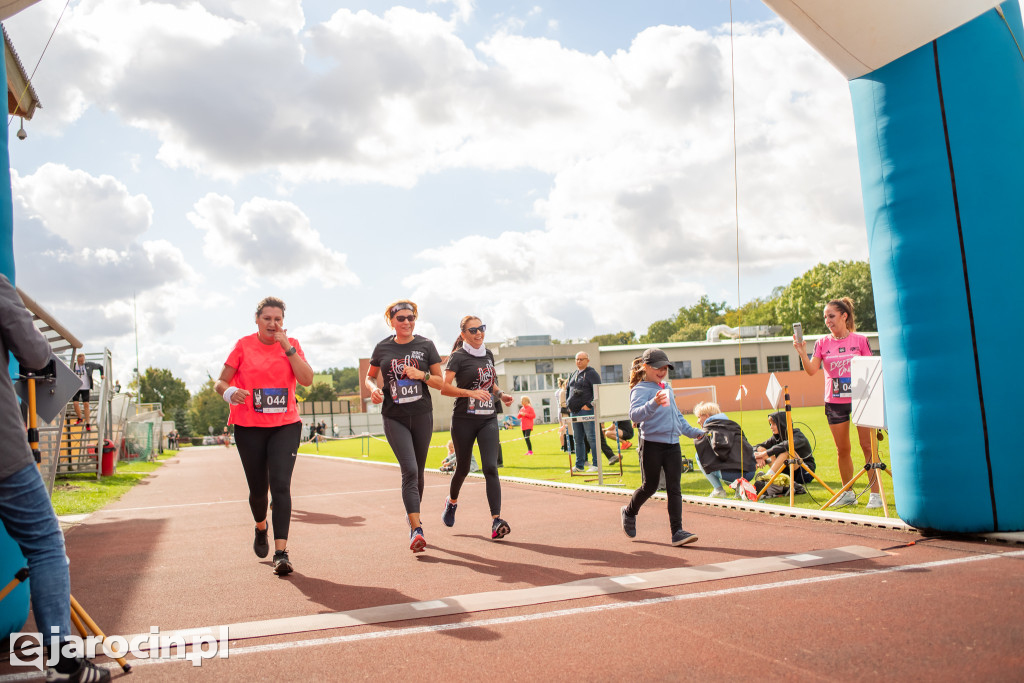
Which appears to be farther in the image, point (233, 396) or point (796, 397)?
point (796, 397)

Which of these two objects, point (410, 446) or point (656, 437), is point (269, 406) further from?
point (656, 437)

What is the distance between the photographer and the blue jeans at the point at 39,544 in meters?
3.39

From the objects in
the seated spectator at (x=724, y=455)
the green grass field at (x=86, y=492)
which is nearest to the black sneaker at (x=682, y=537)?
the seated spectator at (x=724, y=455)

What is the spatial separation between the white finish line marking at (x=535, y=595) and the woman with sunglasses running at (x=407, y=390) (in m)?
1.97

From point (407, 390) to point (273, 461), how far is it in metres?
1.34

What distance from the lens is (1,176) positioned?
4277 millimetres

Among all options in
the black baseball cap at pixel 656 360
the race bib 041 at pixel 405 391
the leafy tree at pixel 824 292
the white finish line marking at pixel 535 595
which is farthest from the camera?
the leafy tree at pixel 824 292

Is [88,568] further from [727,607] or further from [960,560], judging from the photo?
[960,560]

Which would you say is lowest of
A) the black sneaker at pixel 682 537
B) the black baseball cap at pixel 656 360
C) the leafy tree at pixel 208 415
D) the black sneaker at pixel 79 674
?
the black sneaker at pixel 682 537

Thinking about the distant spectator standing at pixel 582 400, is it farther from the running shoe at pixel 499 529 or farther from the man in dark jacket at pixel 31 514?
the man in dark jacket at pixel 31 514

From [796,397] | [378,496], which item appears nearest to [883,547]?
[378,496]

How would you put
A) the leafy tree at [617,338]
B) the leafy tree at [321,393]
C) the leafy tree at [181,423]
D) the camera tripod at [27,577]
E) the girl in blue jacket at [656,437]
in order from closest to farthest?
the camera tripod at [27,577] < the girl in blue jacket at [656,437] < the leafy tree at [181,423] < the leafy tree at [321,393] < the leafy tree at [617,338]

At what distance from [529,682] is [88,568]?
16.6 feet

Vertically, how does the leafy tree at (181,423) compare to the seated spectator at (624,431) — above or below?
above
